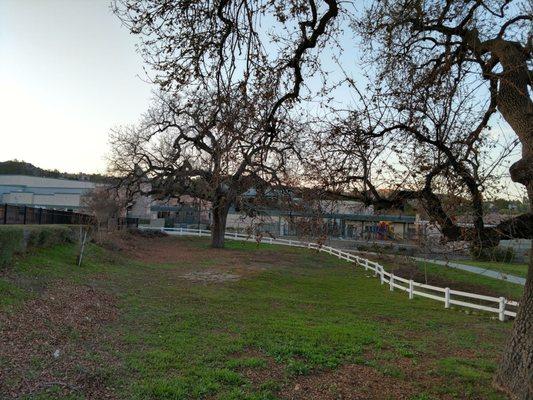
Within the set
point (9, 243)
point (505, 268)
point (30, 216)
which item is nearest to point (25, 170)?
point (30, 216)

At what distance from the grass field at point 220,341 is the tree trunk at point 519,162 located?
1.42 feet

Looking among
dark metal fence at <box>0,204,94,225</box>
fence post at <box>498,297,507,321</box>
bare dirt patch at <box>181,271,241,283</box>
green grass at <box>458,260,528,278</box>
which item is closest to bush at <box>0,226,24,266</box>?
dark metal fence at <box>0,204,94,225</box>

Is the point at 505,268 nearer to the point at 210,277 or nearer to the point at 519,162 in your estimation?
the point at 210,277

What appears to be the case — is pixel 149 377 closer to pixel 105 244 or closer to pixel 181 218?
pixel 105 244

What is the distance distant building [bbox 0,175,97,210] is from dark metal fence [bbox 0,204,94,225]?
5493 cm

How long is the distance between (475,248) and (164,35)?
506cm

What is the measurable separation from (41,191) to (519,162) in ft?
342

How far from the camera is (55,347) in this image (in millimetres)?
8719

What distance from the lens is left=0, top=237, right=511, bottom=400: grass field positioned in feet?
24.0

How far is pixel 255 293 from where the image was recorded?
19.0 metres

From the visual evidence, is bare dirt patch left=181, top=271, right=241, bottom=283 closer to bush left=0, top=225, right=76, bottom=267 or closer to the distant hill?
bush left=0, top=225, right=76, bottom=267

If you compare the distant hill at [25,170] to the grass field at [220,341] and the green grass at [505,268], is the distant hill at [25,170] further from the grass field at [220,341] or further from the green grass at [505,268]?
the grass field at [220,341]

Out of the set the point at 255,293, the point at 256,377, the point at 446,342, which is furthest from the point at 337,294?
the point at 256,377

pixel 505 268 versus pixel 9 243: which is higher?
pixel 9 243
